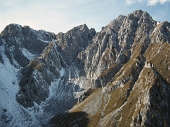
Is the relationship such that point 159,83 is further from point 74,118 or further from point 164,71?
point 74,118

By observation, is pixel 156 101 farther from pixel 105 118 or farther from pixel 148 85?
pixel 105 118

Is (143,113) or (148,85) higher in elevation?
(148,85)

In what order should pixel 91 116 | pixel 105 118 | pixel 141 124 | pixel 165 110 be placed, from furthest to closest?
1. pixel 91 116
2. pixel 105 118
3. pixel 165 110
4. pixel 141 124

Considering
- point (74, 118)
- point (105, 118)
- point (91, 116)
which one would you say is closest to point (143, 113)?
point (105, 118)

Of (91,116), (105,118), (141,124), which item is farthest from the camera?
(91,116)

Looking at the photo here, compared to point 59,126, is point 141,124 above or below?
below

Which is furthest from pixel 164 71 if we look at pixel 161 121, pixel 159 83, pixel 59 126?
pixel 59 126

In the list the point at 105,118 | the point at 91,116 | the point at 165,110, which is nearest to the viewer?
the point at 165,110

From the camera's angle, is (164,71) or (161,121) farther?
(164,71)

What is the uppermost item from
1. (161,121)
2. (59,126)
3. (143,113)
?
(59,126)
